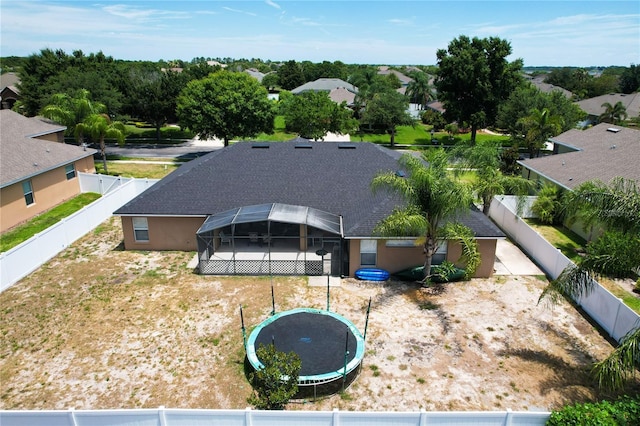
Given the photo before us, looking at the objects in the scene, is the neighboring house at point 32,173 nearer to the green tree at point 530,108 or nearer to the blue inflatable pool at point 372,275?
the blue inflatable pool at point 372,275

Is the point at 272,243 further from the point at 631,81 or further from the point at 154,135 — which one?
the point at 631,81

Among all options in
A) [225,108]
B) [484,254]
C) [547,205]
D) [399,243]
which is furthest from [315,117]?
[484,254]

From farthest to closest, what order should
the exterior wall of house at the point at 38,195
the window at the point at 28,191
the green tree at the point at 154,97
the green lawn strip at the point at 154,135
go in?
the green lawn strip at the point at 154,135
the green tree at the point at 154,97
the window at the point at 28,191
the exterior wall of house at the point at 38,195

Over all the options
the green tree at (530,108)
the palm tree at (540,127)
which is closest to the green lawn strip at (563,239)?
the palm tree at (540,127)

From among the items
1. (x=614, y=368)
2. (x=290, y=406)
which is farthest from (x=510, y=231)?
(x=290, y=406)

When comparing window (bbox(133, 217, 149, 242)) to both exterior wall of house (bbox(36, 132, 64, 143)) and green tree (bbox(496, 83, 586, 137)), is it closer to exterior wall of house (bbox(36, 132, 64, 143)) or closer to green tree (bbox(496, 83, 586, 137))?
exterior wall of house (bbox(36, 132, 64, 143))

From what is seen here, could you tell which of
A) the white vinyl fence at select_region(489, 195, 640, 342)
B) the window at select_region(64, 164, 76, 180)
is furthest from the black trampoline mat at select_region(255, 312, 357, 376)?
the window at select_region(64, 164, 76, 180)
